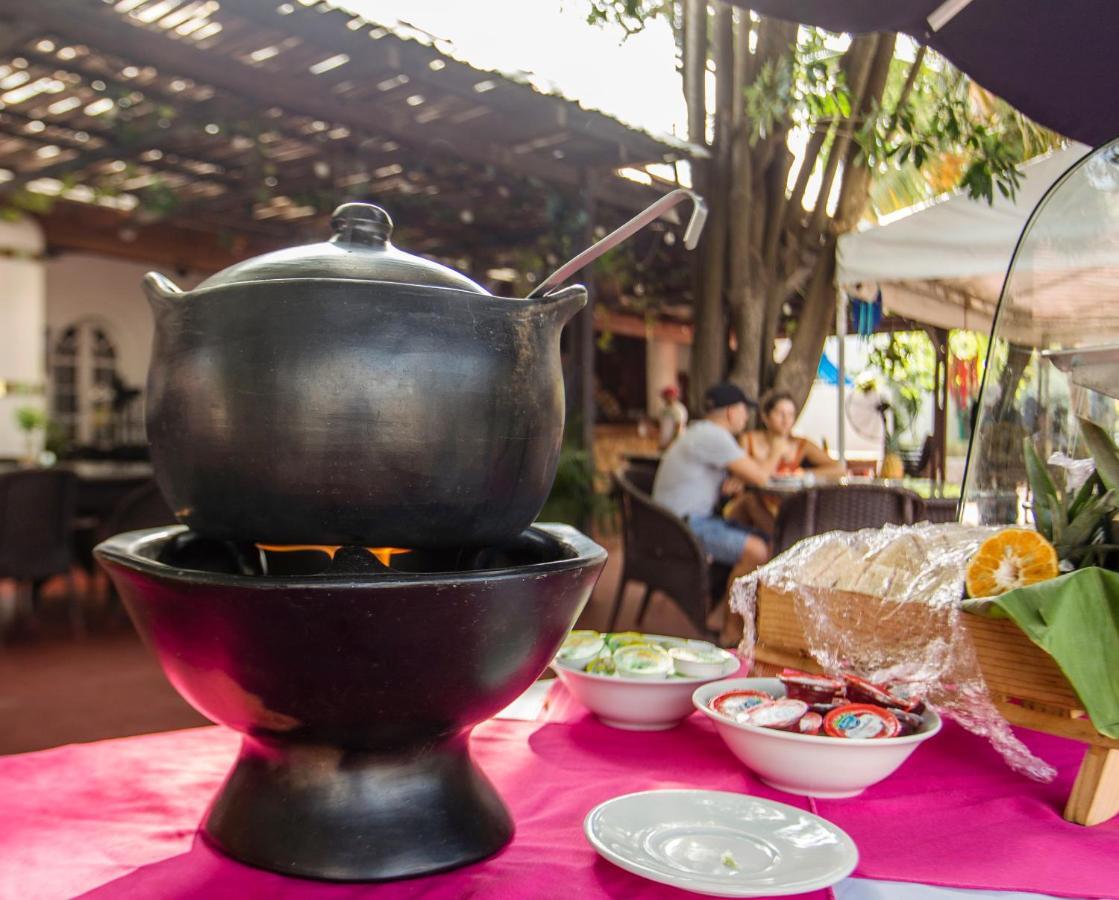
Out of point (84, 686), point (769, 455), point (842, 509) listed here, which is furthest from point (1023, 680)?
point (769, 455)

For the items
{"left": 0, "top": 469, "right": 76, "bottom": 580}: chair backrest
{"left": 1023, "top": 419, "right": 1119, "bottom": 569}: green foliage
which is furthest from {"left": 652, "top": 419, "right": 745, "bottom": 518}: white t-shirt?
{"left": 1023, "top": 419, "right": 1119, "bottom": 569}: green foliage

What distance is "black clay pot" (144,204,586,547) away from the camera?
0.72m

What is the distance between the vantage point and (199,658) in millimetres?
688

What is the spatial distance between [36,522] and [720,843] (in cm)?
501

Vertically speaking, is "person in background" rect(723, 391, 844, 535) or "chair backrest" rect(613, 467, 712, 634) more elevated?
"person in background" rect(723, 391, 844, 535)

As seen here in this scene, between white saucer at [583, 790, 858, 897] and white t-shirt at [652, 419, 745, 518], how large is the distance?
3835mm

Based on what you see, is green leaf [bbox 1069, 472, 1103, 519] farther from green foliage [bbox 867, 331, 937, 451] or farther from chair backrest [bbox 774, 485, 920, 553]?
green foliage [bbox 867, 331, 937, 451]

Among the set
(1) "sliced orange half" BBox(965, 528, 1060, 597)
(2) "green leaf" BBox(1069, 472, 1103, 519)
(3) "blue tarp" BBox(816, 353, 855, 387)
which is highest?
(3) "blue tarp" BBox(816, 353, 855, 387)

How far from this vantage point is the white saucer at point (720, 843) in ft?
2.05

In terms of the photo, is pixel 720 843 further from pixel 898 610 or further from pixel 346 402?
pixel 346 402

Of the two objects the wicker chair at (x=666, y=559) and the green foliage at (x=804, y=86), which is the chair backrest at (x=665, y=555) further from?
the green foliage at (x=804, y=86)

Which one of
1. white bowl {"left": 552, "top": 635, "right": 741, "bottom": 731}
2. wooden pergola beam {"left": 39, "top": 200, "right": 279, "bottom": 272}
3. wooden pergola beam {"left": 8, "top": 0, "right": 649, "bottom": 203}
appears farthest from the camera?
wooden pergola beam {"left": 39, "top": 200, "right": 279, "bottom": 272}

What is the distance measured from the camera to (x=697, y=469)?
466cm

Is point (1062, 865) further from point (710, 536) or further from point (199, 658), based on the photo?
point (710, 536)
